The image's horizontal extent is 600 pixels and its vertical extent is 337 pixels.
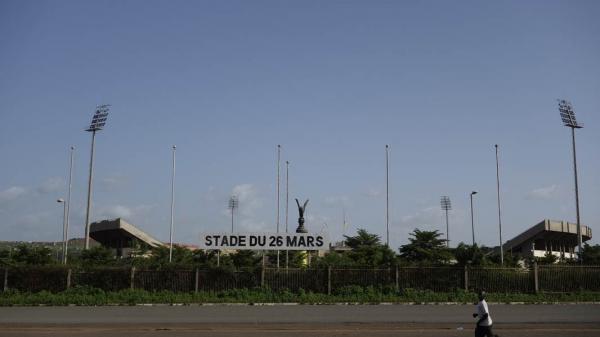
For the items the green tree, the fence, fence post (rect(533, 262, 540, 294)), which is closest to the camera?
fence post (rect(533, 262, 540, 294))

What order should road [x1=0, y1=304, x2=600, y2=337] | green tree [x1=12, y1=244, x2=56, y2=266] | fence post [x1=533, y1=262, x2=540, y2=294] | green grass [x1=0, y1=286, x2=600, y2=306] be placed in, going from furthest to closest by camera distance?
green tree [x1=12, y1=244, x2=56, y2=266]
fence post [x1=533, y1=262, x2=540, y2=294]
green grass [x1=0, y1=286, x2=600, y2=306]
road [x1=0, y1=304, x2=600, y2=337]

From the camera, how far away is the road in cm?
1579

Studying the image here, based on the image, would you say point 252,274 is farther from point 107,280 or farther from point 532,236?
point 532,236

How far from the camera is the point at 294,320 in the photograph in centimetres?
1916

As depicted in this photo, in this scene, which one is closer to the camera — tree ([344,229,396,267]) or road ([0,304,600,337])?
road ([0,304,600,337])

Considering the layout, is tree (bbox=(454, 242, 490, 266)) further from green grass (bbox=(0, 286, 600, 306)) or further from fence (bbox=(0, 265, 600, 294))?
green grass (bbox=(0, 286, 600, 306))

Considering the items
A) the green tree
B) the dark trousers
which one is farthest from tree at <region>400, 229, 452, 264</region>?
the dark trousers

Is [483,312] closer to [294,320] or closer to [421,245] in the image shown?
[294,320]

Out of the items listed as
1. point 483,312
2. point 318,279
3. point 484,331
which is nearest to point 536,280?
point 318,279

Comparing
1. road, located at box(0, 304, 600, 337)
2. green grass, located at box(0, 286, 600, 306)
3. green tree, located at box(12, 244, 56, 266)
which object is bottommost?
road, located at box(0, 304, 600, 337)

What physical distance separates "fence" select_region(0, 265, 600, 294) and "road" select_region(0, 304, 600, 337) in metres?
2.96

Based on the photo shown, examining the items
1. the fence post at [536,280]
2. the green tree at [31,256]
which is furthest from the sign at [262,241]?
the green tree at [31,256]

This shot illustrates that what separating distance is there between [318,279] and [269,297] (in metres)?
2.69

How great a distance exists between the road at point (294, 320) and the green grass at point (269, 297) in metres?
1.37
